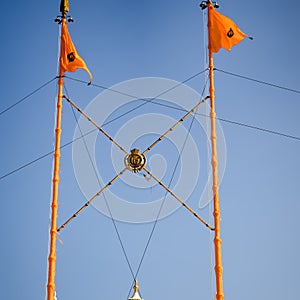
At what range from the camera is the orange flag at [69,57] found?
3816 centimetres

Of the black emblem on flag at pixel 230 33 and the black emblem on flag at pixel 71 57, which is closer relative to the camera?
the black emblem on flag at pixel 230 33

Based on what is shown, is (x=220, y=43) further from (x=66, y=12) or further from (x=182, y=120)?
(x=66, y=12)

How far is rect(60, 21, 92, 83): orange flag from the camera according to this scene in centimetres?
3816

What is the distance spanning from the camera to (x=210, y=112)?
3597 cm

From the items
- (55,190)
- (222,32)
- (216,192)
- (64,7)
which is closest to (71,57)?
(64,7)

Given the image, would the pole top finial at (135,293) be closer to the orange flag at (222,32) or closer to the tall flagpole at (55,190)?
the tall flagpole at (55,190)

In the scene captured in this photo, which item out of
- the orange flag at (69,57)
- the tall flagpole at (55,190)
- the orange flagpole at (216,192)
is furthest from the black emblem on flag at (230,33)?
the tall flagpole at (55,190)

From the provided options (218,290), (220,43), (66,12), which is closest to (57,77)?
(66,12)

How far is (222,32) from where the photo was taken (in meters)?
37.2

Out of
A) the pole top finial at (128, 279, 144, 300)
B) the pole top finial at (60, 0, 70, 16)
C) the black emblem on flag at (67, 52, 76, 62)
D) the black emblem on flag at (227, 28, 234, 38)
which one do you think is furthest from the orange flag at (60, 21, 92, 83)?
the pole top finial at (128, 279, 144, 300)

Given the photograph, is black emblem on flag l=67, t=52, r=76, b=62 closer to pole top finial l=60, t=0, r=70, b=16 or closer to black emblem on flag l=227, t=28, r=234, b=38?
pole top finial l=60, t=0, r=70, b=16

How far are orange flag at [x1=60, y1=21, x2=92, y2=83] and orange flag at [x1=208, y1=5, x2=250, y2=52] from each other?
7.83m

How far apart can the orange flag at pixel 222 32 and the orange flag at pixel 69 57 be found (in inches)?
308

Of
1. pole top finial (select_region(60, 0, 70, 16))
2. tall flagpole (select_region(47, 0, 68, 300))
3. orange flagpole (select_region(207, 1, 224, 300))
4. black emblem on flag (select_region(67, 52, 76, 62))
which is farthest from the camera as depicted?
pole top finial (select_region(60, 0, 70, 16))
